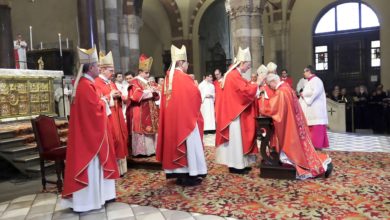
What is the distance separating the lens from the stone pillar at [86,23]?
351 inches

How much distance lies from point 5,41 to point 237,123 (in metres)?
7.07

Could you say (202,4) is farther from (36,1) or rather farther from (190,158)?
(190,158)

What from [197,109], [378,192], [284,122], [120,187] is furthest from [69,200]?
[378,192]

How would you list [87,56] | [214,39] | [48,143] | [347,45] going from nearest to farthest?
[87,56] < [48,143] < [347,45] < [214,39]

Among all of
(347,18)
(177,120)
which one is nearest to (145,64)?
(177,120)

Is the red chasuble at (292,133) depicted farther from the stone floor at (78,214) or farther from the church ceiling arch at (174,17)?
the church ceiling arch at (174,17)

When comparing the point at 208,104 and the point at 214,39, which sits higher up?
the point at 214,39

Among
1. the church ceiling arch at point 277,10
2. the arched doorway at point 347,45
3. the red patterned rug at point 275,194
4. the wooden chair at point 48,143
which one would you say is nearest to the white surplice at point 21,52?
the wooden chair at point 48,143

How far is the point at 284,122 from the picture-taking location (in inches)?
209

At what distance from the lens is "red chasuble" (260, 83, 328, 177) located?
525cm

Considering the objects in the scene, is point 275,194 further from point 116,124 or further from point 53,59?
point 53,59

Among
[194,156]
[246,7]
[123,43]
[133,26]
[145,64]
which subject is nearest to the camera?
[194,156]

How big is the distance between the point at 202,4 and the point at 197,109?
1510cm

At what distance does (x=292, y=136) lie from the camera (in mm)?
5238
